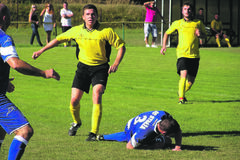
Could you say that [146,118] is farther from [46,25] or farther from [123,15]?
[123,15]

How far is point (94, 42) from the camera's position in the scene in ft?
28.6

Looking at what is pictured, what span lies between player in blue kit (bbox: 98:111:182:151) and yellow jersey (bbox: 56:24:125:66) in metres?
1.32

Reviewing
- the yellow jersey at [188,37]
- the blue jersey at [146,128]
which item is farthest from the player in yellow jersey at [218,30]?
the blue jersey at [146,128]

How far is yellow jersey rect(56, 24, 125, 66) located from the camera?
28.5ft

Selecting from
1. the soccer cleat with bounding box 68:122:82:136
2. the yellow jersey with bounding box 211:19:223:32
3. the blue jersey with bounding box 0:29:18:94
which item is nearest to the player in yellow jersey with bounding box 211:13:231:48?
the yellow jersey with bounding box 211:19:223:32

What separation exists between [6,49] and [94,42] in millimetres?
3278

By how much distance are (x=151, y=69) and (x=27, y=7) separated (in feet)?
72.7

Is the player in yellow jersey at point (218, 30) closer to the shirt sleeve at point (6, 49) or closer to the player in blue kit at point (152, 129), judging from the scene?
the player in blue kit at point (152, 129)

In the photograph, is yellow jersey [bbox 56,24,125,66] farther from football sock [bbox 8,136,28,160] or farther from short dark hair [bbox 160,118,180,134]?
football sock [bbox 8,136,28,160]

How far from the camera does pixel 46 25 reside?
84.5 ft

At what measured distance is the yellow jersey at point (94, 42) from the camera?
342 inches

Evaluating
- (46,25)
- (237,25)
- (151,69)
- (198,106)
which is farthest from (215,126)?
(237,25)

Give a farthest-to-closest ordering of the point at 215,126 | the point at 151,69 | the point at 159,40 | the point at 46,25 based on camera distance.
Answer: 1. the point at 159,40
2. the point at 46,25
3. the point at 151,69
4. the point at 215,126

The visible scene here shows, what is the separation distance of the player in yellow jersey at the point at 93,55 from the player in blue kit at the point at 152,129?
0.85 meters
